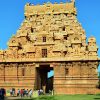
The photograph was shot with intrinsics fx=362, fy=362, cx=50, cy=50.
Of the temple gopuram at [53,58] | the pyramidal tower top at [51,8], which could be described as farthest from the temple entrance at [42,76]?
the pyramidal tower top at [51,8]

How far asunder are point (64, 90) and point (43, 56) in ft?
21.5

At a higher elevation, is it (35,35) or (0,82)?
(35,35)

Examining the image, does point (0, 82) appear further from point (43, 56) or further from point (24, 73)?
point (43, 56)

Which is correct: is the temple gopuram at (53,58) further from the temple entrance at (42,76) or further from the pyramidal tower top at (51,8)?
the pyramidal tower top at (51,8)

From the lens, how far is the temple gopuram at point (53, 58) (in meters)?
55.1

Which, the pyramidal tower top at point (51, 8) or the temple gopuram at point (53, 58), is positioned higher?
the pyramidal tower top at point (51, 8)

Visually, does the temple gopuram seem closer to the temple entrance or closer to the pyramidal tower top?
the temple entrance

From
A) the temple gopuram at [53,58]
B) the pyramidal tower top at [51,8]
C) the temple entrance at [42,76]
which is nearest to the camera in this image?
the temple gopuram at [53,58]

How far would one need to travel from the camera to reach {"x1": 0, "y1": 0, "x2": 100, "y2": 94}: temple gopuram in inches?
2169

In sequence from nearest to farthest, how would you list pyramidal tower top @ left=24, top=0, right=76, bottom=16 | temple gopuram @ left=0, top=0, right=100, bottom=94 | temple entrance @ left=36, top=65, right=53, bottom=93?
temple gopuram @ left=0, top=0, right=100, bottom=94 < temple entrance @ left=36, top=65, right=53, bottom=93 < pyramidal tower top @ left=24, top=0, right=76, bottom=16

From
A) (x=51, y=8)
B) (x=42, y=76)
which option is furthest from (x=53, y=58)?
(x=51, y=8)

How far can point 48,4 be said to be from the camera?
6662 centimetres

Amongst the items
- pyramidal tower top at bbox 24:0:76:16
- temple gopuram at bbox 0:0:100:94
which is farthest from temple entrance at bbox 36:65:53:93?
pyramidal tower top at bbox 24:0:76:16

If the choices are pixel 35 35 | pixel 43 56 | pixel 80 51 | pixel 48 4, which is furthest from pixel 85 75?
pixel 48 4
